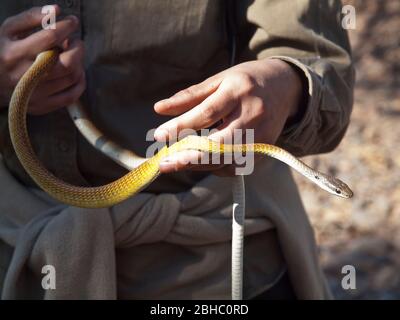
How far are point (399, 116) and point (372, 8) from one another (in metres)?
1.53

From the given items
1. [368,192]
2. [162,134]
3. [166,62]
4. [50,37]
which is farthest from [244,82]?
[368,192]

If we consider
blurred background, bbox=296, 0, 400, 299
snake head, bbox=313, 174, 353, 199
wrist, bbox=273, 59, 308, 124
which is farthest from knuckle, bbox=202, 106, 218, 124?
blurred background, bbox=296, 0, 400, 299

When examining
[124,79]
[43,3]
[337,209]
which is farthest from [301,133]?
[337,209]

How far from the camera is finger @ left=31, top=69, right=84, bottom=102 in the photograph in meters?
1.58

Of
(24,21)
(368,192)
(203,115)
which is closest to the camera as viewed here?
(203,115)

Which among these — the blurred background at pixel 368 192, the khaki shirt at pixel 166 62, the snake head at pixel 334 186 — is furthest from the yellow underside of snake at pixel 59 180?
the blurred background at pixel 368 192

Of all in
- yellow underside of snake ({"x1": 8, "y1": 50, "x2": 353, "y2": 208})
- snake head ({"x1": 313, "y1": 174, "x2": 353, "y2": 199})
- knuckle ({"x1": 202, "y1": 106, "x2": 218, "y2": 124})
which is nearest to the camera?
knuckle ({"x1": 202, "y1": 106, "x2": 218, "y2": 124})

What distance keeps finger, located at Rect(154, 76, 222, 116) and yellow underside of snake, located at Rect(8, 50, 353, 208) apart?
0.09 metres

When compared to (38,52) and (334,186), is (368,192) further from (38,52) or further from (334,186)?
(38,52)

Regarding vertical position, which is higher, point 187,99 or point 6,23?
point 6,23

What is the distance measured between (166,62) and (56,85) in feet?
0.86

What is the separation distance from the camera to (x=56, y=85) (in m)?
1.60

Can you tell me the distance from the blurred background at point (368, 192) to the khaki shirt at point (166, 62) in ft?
6.28

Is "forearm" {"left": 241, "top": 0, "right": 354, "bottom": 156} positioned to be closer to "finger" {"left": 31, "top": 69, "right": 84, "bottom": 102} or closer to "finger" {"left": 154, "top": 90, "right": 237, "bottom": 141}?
"finger" {"left": 154, "top": 90, "right": 237, "bottom": 141}
